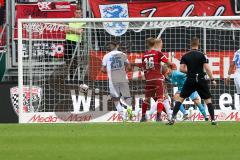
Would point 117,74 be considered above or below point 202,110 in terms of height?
above

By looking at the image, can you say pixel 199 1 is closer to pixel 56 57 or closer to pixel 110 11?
pixel 110 11

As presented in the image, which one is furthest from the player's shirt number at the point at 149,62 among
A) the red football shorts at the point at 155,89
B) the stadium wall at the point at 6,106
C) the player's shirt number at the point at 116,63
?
the stadium wall at the point at 6,106

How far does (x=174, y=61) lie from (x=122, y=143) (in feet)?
30.9

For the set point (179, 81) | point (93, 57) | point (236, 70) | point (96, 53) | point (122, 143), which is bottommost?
point (122, 143)

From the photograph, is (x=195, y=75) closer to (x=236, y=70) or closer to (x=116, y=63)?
(x=116, y=63)

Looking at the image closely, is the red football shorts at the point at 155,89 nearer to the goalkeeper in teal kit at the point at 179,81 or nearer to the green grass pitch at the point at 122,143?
the goalkeeper in teal kit at the point at 179,81

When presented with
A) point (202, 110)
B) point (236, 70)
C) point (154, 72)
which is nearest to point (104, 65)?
point (154, 72)

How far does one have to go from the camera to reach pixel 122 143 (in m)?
14.0

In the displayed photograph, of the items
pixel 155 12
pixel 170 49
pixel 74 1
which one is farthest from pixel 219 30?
pixel 74 1

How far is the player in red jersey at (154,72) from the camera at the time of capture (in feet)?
67.2

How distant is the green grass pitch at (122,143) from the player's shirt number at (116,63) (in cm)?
481

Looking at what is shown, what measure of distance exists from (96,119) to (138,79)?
1574 millimetres

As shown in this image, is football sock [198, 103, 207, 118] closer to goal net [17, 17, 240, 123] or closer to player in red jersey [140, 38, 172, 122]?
player in red jersey [140, 38, 172, 122]

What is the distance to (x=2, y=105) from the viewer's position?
23719mm
